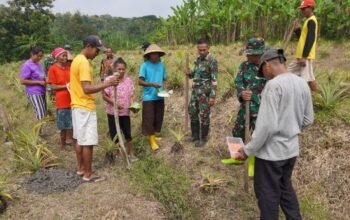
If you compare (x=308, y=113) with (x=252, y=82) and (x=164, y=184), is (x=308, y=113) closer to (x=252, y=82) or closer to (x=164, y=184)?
(x=252, y=82)

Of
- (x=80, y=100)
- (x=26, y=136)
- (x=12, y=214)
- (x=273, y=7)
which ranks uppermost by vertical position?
(x=273, y=7)

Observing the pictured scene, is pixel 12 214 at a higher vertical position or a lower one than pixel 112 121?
lower

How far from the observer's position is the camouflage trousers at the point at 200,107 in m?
5.45

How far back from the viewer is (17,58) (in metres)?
27.4

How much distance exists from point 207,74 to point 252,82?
1084 mm

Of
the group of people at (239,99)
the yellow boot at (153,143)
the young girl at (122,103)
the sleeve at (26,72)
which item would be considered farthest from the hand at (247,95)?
the sleeve at (26,72)

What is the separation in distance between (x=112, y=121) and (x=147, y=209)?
1.75 meters

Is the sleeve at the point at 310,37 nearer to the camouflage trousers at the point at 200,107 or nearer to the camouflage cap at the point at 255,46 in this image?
the camouflage cap at the point at 255,46

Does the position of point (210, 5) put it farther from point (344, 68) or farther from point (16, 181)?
point (16, 181)

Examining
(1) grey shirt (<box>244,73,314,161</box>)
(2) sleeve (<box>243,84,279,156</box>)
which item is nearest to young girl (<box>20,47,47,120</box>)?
(1) grey shirt (<box>244,73,314,161</box>)

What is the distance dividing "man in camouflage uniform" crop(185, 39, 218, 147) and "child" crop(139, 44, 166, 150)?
1.90 ft

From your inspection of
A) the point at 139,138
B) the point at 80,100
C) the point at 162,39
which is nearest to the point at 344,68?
the point at 139,138

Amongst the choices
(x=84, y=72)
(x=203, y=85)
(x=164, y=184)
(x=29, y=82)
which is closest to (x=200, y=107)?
(x=203, y=85)

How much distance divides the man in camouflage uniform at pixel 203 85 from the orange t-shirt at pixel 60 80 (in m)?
2.13
